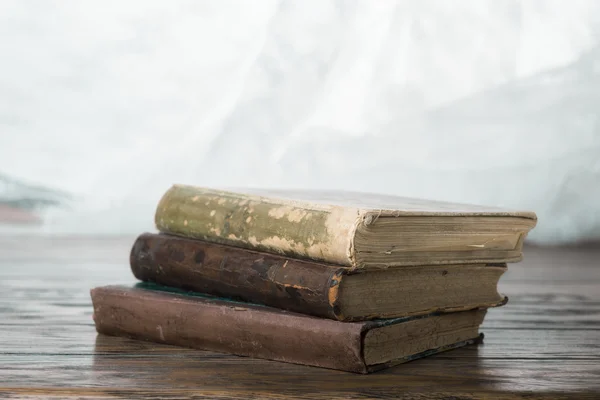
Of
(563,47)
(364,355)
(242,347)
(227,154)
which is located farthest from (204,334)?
(563,47)

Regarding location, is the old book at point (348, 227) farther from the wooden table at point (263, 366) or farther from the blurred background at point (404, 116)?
the blurred background at point (404, 116)

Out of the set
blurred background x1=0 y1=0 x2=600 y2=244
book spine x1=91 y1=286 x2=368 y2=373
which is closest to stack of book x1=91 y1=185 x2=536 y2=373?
book spine x1=91 y1=286 x2=368 y2=373

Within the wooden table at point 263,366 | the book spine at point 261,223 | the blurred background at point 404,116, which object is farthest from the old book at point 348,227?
the blurred background at point 404,116

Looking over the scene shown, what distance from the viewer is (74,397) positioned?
98 centimetres

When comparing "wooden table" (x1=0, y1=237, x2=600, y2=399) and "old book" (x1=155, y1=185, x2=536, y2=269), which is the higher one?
"old book" (x1=155, y1=185, x2=536, y2=269)

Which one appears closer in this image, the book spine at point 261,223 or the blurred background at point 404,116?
the book spine at point 261,223

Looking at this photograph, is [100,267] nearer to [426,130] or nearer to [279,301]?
[279,301]

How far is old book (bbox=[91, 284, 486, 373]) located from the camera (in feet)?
3.67

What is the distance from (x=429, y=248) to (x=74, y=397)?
49 centimetres

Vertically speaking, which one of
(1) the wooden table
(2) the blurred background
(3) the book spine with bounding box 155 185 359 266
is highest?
(2) the blurred background

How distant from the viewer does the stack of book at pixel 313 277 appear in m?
1.12

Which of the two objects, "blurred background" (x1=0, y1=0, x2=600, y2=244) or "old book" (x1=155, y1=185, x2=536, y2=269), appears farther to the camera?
"blurred background" (x1=0, y1=0, x2=600, y2=244)

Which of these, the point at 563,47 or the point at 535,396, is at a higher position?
the point at 563,47

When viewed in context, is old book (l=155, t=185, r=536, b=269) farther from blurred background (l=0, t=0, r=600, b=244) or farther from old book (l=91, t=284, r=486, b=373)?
blurred background (l=0, t=0, r=600, b=244)
